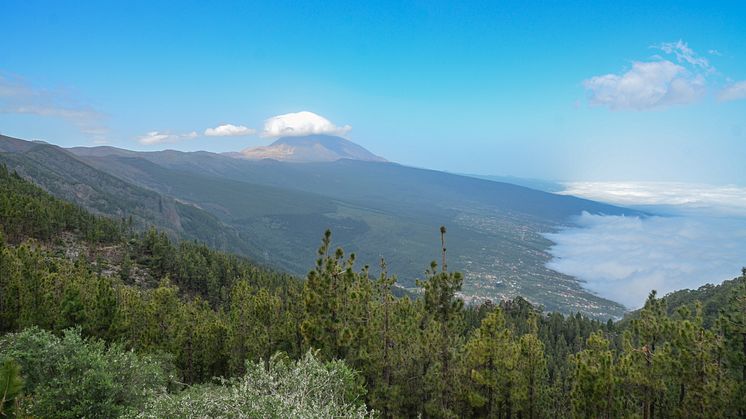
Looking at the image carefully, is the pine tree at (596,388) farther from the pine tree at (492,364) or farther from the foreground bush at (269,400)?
the foreground bush at (269,400)

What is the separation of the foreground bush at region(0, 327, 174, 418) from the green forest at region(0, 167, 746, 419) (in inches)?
2.4

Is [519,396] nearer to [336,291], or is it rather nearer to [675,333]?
[675,333]

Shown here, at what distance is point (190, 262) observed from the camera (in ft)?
266

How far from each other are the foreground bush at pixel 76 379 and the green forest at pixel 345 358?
0.20ft

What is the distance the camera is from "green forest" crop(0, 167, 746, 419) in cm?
1405

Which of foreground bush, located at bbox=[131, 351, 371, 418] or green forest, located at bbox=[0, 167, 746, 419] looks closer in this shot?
foreground bush, located at bbox=[131, 351, 371, 418]

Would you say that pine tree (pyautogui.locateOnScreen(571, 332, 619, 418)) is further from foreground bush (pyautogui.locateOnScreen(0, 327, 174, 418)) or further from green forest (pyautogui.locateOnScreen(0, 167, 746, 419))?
foreground bush (pyautogui.locateOnScreen(0, 327, 174, 418))

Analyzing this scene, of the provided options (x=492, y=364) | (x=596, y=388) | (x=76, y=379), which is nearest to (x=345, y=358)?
(x=492, y=364)

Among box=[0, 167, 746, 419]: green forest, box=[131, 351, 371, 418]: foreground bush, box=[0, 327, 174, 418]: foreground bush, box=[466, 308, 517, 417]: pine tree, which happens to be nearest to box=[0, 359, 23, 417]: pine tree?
box=[0, 167, 746, 419]: green forest

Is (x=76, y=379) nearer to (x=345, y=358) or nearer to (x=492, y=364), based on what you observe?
(x=345, y=358)

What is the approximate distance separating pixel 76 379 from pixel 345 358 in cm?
1133

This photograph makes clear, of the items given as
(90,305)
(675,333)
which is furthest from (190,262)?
(675,333)

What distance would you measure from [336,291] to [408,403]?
8121mm

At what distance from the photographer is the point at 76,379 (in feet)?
48.6
